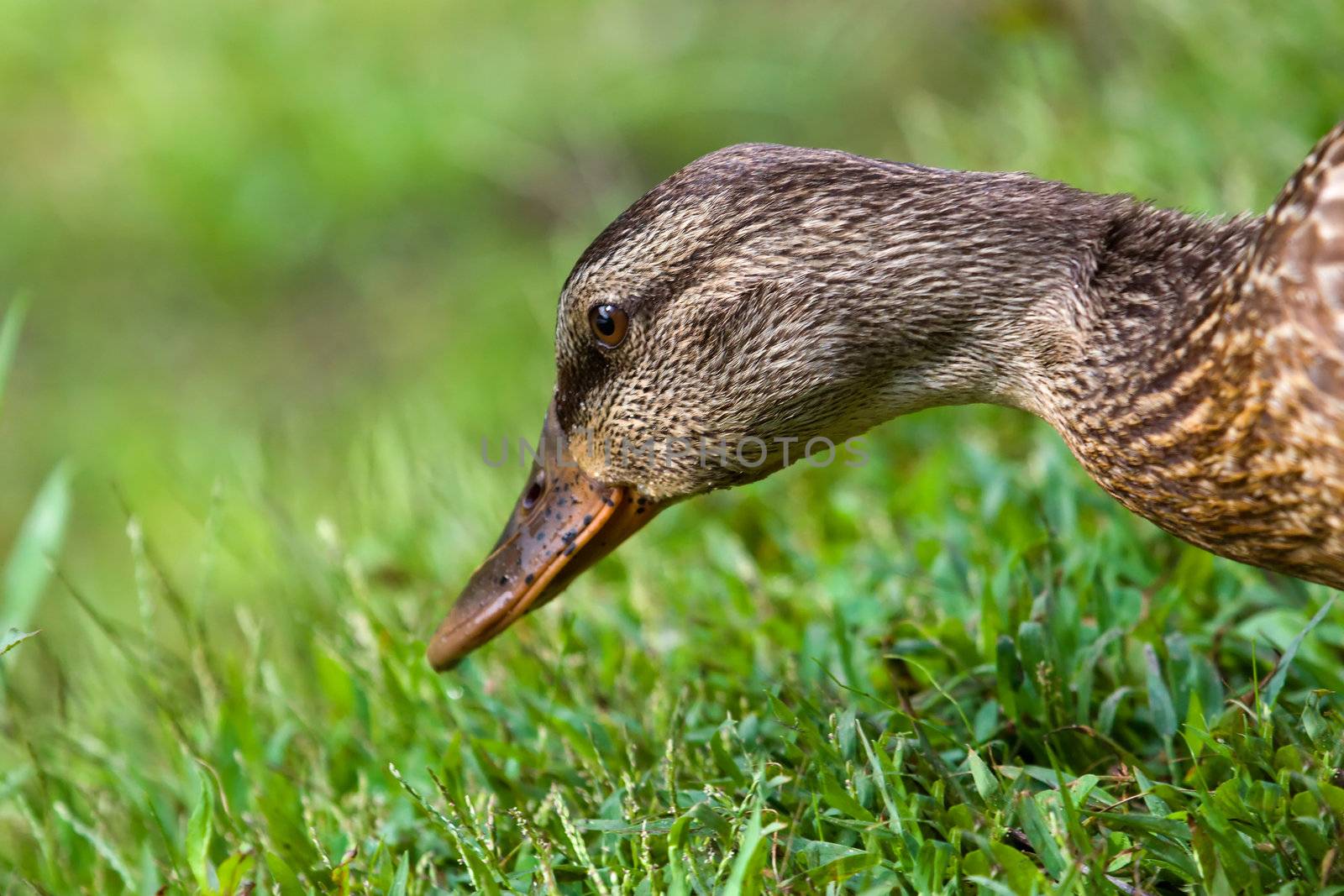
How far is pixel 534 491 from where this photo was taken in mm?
2852

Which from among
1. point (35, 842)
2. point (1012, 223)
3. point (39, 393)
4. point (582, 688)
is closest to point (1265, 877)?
point (1012, 223)

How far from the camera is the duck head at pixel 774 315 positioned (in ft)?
8.30

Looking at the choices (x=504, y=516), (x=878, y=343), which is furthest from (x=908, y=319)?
(x=504, y=516)

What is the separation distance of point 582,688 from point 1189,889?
1.33 meters

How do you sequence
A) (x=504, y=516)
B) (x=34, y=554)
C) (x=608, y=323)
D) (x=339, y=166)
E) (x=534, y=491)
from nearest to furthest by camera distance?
(x=608, y=323), (x=534, y=491), (x=34, y=554), (x=504, y=516), (x=339, y=166)

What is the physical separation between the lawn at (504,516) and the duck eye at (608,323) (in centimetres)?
62

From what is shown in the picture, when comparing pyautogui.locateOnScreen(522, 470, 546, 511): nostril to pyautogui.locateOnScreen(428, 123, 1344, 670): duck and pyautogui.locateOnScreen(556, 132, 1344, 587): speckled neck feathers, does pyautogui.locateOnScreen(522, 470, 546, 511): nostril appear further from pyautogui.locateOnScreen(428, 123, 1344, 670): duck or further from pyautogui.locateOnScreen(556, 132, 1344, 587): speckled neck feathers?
pyautogui.locateOnScreen(556, 132, 1344, 587): speckled neck feathers

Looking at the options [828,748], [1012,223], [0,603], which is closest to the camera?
[828,748]

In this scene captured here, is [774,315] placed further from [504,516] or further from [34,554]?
[34,554]

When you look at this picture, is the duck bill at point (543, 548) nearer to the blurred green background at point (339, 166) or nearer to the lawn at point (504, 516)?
the lawn at point (504, 516)

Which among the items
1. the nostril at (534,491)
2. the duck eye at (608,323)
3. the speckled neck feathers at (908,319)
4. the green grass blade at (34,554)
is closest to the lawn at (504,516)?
the green grass blade at (34,554)

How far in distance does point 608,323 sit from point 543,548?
47 centimetres

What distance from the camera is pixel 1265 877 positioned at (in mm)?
2012

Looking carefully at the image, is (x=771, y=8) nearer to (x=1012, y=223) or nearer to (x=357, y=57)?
(x=357, y=57)
